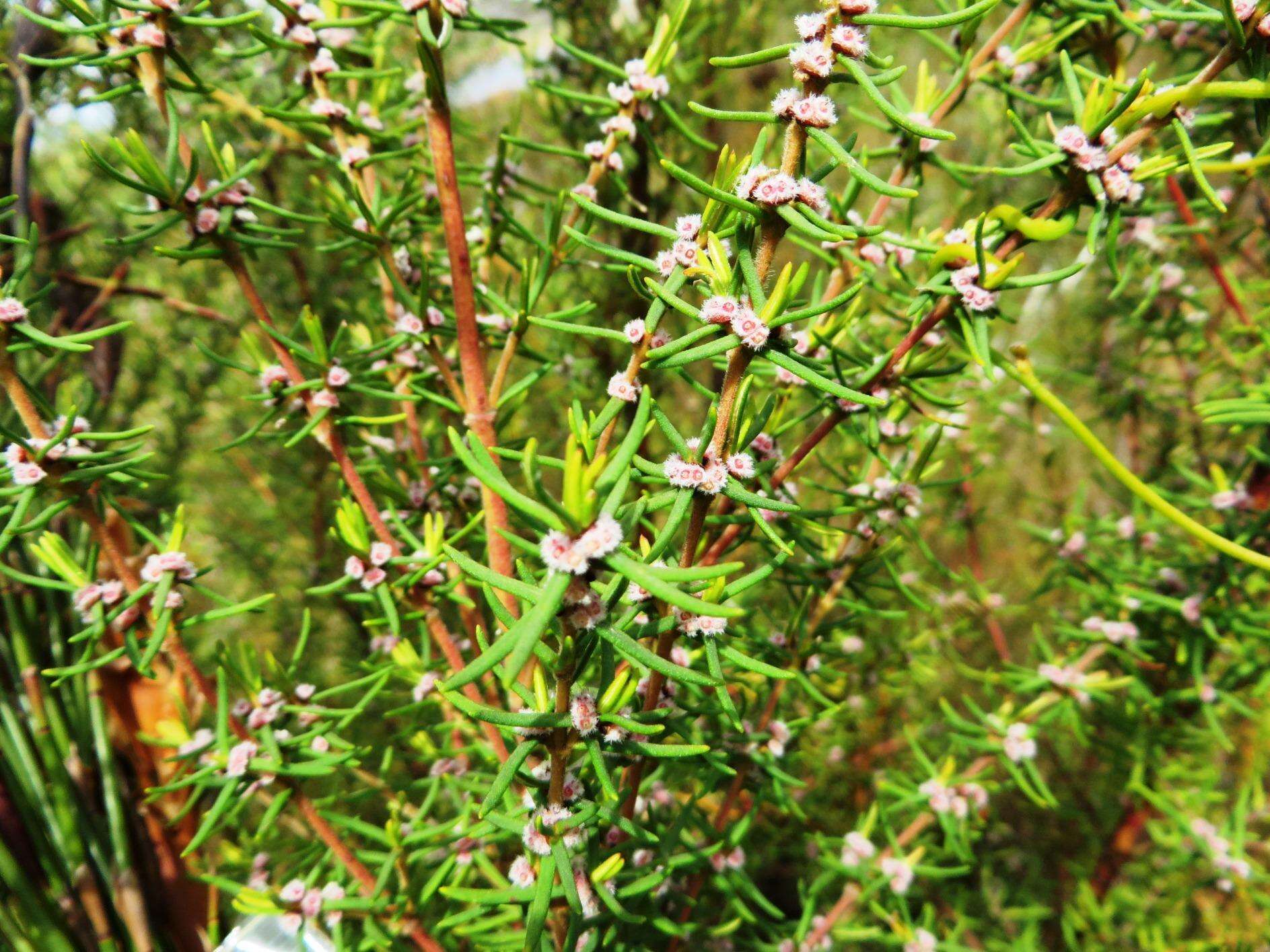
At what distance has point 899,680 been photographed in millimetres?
1131

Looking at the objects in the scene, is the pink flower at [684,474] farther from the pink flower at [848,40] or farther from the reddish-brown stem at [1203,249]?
the reddish-brown stem at [1203,249]

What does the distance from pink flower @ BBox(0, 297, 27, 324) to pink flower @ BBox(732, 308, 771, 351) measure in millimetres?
456

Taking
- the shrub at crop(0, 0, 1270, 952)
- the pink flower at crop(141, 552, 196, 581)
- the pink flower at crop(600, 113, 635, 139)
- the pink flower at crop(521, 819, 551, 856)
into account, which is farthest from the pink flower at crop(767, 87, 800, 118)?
the pink flower at crop(141, 552, 196, 581)

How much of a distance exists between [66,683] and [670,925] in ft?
1.98

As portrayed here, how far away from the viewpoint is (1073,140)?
1.40 feet

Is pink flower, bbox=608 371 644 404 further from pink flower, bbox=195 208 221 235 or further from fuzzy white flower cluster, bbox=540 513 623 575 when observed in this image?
pink flower, bbox=195 208 221 235

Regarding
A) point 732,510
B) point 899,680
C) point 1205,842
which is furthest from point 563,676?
point 1205,842

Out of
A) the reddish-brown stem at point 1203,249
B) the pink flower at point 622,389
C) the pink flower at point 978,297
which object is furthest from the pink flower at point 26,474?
the reddish-brown stem at point 1203,249

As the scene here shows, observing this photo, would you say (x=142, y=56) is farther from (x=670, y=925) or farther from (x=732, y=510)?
(x=670, y=925)

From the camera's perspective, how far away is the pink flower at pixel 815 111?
339 mm

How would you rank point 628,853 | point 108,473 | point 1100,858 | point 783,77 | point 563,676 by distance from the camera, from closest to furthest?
point 563,676
point 108,473
point 628,853
point 1100,858
point 783,77

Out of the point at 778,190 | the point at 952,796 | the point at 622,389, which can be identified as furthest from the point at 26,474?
the point at 952,796

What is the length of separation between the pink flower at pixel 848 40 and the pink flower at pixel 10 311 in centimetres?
51

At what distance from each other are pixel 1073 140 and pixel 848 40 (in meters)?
0.17
